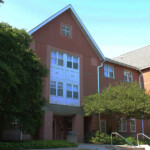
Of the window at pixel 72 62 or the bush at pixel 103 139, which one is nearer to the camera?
the bush at pixel 103 139

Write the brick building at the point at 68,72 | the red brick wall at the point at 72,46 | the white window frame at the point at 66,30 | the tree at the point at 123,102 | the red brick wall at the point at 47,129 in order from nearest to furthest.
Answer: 1. the tree at the point at 123,102
2. the red brick wall at the point at 47,129
3. the brick building at the point at 68,72
4. the red brick wall at the point at 72,46
5. the white window frame at the point at 66,30

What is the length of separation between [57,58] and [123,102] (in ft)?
24.6

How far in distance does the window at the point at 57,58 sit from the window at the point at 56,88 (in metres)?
1.91

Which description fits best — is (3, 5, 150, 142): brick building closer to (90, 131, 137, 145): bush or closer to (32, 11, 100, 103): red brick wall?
(32, 11, 100, 103): red brick wall

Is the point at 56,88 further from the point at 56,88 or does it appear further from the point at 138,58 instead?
the point at 138,58

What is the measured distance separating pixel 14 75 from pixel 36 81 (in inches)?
110

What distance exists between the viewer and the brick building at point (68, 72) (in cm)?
2097

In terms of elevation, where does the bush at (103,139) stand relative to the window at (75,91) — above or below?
below

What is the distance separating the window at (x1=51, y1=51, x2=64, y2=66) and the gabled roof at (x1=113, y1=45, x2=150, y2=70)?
11734 millimetres

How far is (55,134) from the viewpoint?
2377cm

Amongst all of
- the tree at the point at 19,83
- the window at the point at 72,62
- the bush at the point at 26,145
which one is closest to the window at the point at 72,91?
the window at the point at 72,62

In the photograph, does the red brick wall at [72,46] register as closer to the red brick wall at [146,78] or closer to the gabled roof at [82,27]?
the gabled roof at [82,27]

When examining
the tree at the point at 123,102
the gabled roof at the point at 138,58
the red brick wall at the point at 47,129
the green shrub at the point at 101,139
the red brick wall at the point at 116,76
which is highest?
the gabled roof at the point at 138,58

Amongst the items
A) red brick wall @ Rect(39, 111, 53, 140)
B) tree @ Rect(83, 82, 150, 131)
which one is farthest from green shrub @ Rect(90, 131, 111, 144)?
red brick wall @ Rect(39, 111, 53, 140)
